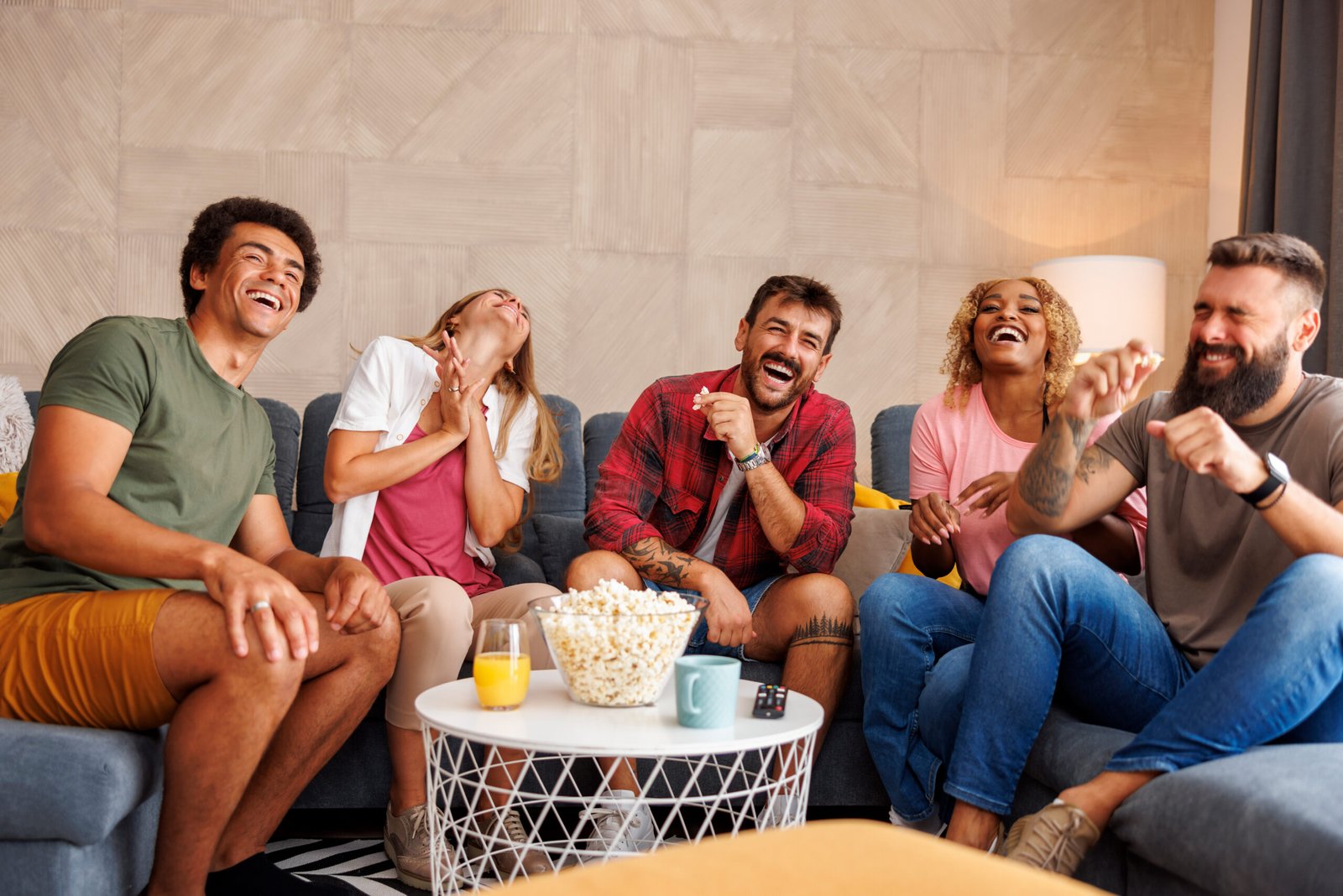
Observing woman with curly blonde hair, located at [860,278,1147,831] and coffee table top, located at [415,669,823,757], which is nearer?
coffee table top, located at [415,669,823,757]

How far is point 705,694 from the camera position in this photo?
135cm

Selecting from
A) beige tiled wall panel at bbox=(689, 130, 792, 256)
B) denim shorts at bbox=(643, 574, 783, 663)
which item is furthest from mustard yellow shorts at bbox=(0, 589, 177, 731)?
beige tiled wall panel at bbox=(689, 130, 792, 256)

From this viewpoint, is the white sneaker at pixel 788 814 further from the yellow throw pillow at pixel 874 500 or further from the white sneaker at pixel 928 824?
the yellow throw pillow at pixel 874 500

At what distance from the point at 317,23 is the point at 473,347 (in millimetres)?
1676

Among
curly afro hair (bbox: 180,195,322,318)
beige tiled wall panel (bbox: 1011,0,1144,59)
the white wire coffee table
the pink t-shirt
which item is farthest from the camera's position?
beige tiled wall panel (bbox: 1011,0,1144,59)

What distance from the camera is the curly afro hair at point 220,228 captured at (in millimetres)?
1874

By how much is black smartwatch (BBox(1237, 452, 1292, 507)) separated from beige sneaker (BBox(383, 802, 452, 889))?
4.38 feet

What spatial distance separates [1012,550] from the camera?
1.69 meters

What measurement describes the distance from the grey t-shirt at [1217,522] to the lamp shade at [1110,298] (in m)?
1.51

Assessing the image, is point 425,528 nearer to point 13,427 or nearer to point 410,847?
point 410,847

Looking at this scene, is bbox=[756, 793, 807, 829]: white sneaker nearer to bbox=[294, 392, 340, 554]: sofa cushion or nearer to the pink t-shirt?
the pink t-shirt

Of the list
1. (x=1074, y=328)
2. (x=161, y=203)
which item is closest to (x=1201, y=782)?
(x=1074, y=328)

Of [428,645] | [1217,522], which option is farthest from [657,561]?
[1217,522]

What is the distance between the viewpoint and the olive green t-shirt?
1571 millimetres
